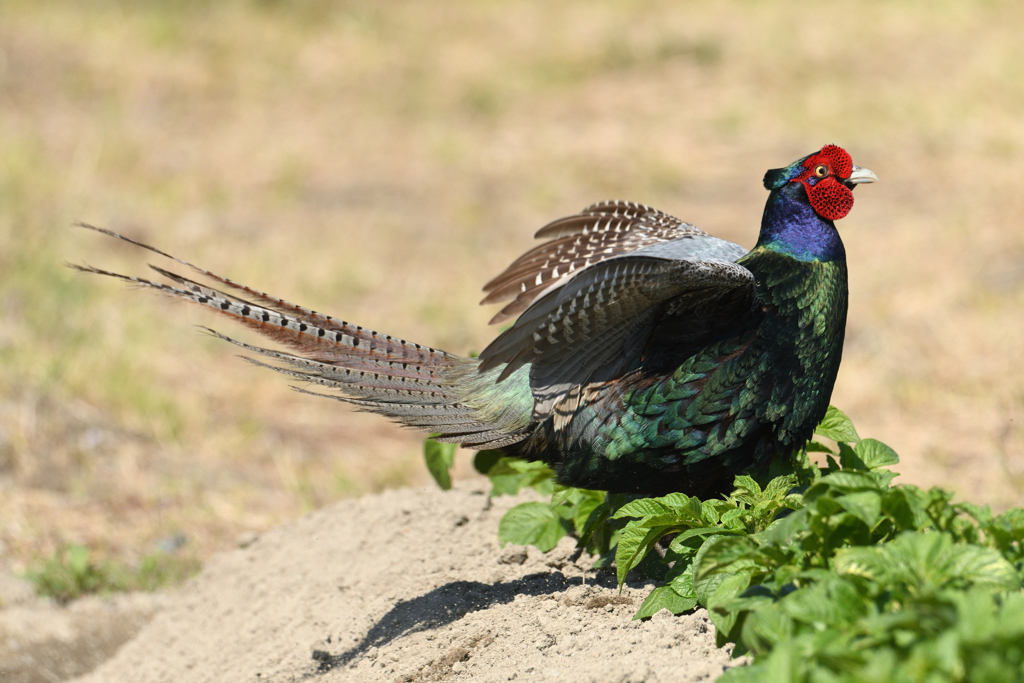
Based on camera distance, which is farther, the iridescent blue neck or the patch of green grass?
the patch of green grass

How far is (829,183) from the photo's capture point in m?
3.35

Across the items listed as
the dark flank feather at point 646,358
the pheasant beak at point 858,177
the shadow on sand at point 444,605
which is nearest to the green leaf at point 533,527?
the shadow on sand at point 444,605

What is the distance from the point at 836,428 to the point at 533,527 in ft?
3.82

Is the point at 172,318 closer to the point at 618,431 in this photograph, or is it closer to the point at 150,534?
the point at 150,534

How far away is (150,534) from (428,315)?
3.32 m

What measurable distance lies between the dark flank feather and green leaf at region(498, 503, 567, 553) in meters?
0.25

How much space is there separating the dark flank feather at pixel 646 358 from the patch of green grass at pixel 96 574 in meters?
2.00

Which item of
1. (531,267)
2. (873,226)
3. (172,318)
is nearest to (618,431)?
(531,267)

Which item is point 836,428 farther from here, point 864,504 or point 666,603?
point 864,504

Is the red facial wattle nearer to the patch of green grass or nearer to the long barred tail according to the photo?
the long barred tail

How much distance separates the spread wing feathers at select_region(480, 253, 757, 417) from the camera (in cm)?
284

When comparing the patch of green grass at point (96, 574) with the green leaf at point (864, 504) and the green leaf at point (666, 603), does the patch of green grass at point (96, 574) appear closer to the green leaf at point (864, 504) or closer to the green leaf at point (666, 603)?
the green leaf at point (666, 603)

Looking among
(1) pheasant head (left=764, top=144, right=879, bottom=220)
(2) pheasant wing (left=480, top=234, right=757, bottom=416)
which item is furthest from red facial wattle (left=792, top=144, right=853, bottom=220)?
(2) pheasant wing (left=480, top=234, right=757, bottom=416)

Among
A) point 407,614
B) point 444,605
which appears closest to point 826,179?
point 444,605
